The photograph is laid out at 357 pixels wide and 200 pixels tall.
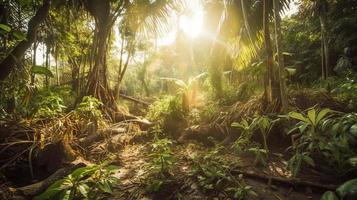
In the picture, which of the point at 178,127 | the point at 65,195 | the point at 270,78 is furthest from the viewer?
the point at 178,127

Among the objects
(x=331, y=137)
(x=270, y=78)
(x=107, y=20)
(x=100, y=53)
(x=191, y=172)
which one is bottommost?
(x=191, y=172)

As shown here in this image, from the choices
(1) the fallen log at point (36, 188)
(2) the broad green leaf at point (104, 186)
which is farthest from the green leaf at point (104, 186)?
(1) the fallen log at point (36, 188)

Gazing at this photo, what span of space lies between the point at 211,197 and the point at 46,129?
3.19m

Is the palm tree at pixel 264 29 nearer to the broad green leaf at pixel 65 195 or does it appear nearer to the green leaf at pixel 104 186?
the green leaf at pixel 104 186

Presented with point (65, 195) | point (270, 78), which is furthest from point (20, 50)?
point (270, 78)

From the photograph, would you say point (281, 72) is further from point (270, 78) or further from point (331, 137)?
point (331, 137)

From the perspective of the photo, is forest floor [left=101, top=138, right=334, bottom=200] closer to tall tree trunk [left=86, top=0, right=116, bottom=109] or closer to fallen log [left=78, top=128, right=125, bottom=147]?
fallen log [left=78, top=128, right=125, bottom=147]

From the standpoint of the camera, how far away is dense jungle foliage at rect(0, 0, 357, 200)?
2.75 metres

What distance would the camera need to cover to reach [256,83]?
6793 millimetres

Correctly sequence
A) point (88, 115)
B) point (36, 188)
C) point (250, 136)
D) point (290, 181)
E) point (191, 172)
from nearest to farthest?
point (290, 181) → point (36, 188) → point (191, 172) → point (250, 136) → point (88, 115)

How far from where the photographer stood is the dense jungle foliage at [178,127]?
9.01 feet

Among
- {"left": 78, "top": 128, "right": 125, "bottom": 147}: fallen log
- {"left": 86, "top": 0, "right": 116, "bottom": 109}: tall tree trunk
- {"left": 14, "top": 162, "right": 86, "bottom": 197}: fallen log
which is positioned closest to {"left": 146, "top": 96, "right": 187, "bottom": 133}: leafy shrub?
{"left": 78, "top": 128, "right": 125, "bottom": 147}: fallen log

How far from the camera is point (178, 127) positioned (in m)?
5.84

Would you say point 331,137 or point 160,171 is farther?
point 160,171
